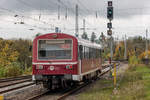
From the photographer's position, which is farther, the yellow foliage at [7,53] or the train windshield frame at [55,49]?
the yellow foliage at [7,53]

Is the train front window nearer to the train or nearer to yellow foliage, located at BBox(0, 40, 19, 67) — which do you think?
the train

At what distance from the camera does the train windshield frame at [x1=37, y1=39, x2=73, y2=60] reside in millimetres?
14547

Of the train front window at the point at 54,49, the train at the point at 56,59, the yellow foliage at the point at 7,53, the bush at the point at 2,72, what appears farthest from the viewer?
the yellow foliage at the point at 7,53

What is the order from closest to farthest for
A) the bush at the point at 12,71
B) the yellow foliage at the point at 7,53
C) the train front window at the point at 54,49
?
1. the train front window at the point at 54,49
2. the bush at the point at 12,71
3. the yellow foliage at the point at 7,53

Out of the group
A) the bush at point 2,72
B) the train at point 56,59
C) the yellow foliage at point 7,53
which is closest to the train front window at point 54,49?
the train at point 56,59

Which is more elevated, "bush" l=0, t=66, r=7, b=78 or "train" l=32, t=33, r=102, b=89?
"train" l=32, t=33, r=102, b=89

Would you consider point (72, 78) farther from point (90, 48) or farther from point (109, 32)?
point (109, 32)

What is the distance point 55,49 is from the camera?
14.6m

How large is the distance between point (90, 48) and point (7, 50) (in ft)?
149

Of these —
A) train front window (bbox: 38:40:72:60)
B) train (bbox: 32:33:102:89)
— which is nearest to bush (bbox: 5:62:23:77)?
train (bbox: 32:33:102:89)

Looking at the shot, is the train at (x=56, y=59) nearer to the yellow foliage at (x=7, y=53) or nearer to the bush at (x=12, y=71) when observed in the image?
the bush at (x=12, y=71)

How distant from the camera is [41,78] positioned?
14.6 m

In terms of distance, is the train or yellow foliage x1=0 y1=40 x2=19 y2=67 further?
yellow foliage x1=0 y1=40 x2=19 y2=67

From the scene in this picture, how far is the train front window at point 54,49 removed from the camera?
14547 mm
